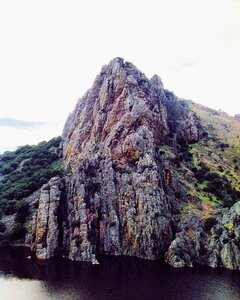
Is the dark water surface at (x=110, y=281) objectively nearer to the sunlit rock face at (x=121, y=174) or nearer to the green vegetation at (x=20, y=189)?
the sunlit rock face at (x=121, y=174)

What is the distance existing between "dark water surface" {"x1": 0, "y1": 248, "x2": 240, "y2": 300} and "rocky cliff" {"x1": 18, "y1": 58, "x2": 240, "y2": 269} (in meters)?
7.24

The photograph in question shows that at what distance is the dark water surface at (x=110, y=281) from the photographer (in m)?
94.6

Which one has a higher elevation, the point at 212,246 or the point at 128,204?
the point at 128,204

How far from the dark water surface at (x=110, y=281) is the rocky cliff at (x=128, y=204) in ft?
23.8

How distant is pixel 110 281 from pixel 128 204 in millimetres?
44272

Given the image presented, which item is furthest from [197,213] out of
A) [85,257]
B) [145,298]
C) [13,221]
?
[13,221]

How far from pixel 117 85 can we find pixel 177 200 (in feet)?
213

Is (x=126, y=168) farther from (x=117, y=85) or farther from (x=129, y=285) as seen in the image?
(x=129, y=285)

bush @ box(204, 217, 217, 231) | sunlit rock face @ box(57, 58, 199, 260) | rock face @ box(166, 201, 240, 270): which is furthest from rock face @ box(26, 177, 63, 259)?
bush @ box(204, 217, 217, 231)

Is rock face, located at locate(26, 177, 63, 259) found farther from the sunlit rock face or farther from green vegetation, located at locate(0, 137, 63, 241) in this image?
green vegetation, located at locate(0, 137, 63, 241)

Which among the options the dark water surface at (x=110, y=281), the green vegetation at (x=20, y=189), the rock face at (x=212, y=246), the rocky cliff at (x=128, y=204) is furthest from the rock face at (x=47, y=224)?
the rock face at (x=212, y=246)

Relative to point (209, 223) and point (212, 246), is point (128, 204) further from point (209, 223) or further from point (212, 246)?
point (212, 246)

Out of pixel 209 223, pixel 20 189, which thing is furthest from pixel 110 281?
pixel 20 189

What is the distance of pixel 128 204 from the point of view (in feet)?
479
